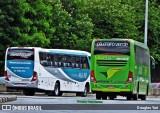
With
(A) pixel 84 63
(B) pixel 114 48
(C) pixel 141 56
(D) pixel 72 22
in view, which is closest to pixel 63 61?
(A) pixel 84 63

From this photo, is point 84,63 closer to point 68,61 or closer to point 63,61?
point 68,61

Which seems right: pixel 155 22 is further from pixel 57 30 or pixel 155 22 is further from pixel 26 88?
pixel 26 88

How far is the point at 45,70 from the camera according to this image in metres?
44.1

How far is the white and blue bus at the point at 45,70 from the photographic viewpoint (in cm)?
4284

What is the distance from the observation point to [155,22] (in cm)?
6694

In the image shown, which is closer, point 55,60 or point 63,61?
point 55,60

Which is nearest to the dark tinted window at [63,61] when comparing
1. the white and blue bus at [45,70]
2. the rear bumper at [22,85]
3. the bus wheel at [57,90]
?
the white and blue bus at [45,70]

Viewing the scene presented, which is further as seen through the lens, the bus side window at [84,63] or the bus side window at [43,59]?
the bus side window at [84,63]

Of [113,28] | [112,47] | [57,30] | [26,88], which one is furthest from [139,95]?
[113,28]

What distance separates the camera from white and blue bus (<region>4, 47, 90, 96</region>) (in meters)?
42.8

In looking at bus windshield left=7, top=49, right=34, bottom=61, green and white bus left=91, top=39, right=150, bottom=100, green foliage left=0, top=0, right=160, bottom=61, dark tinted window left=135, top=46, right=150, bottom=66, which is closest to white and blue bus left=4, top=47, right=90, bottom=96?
bus windshield left=7, top=49, right=34, bottom=61

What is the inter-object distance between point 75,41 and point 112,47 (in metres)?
23.7

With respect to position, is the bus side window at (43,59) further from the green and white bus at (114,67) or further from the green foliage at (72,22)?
the green and white bus at (114,67)

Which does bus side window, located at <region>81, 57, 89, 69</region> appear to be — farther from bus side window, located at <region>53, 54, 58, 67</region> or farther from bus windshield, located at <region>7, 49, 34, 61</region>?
bus windshield, located at <region>7, 49, 34, 61</region>
